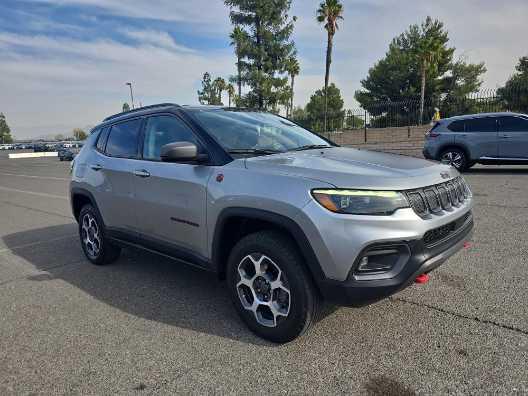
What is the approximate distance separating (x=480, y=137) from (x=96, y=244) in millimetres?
9748

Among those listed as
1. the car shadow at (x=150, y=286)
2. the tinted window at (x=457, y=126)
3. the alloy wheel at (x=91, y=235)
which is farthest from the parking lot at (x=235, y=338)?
the tinted window at (x=457, y=126)

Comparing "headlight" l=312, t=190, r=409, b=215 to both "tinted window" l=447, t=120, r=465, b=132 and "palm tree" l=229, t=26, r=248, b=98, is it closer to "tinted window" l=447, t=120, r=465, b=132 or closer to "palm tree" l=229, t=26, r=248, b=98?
"tinted window" l=447, t=120, r=465, b=132

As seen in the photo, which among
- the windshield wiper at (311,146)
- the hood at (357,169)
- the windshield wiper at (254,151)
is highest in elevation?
the windshield wiper at (311,146)

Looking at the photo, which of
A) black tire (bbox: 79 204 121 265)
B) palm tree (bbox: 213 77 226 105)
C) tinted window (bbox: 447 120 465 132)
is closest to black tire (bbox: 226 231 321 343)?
black tire (bbox: 79 204 121 265)

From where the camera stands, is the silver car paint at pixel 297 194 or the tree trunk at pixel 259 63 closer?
the silver car paint at pixel 297 194

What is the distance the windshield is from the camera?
11.1 feet

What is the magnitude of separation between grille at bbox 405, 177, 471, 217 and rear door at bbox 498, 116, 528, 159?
8.50 metres

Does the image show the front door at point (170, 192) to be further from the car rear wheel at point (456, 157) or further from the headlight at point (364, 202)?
the car rear wheel at point (456, 157)

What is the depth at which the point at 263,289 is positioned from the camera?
115 inches

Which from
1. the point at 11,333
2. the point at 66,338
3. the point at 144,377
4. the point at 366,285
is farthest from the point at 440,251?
the point at 11,333

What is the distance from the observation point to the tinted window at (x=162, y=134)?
353cm

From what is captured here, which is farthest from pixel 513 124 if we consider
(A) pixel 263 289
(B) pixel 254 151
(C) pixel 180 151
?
(C) pixel 180 151

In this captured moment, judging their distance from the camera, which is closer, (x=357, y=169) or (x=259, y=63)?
(x=357, y=169)

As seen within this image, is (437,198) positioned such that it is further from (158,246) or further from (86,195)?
(86,195)
